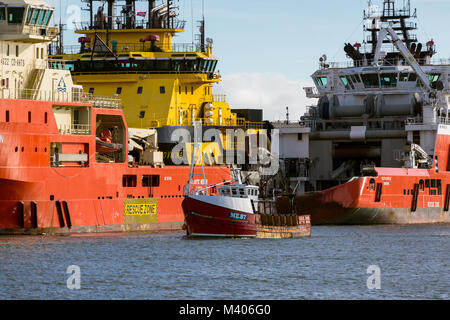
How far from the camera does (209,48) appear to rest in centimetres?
6500

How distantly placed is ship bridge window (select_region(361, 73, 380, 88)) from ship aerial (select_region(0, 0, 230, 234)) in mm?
15148

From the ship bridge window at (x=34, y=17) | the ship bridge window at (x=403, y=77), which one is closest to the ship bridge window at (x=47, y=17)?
the ship bridge window at (x=34, y=17)

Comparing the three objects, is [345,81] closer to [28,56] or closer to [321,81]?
[321,81]

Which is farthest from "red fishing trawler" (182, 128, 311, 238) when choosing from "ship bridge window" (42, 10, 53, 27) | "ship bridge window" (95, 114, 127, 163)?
"ship bridge window" (42, 10, 53, 27)

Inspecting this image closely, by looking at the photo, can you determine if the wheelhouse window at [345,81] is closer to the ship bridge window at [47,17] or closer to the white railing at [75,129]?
the white railing at [75,129]

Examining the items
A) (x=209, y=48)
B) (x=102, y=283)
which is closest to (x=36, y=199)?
(x=102, y=283)

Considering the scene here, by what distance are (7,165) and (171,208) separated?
1097 centimetres

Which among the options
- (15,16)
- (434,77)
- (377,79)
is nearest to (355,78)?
(377,79)

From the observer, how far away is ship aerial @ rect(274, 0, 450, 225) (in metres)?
60.7

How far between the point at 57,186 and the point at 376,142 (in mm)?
22145

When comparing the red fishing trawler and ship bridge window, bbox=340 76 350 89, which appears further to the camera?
ship bridge window, bbox=340 76 350 89

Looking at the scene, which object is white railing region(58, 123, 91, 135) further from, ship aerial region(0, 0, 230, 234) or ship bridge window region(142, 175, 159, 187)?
ship bridge window region(142, 175, 159, 187)

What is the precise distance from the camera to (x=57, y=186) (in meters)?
49.2

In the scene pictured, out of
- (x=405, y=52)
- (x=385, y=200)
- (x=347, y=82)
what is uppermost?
(x=405, y=52)
